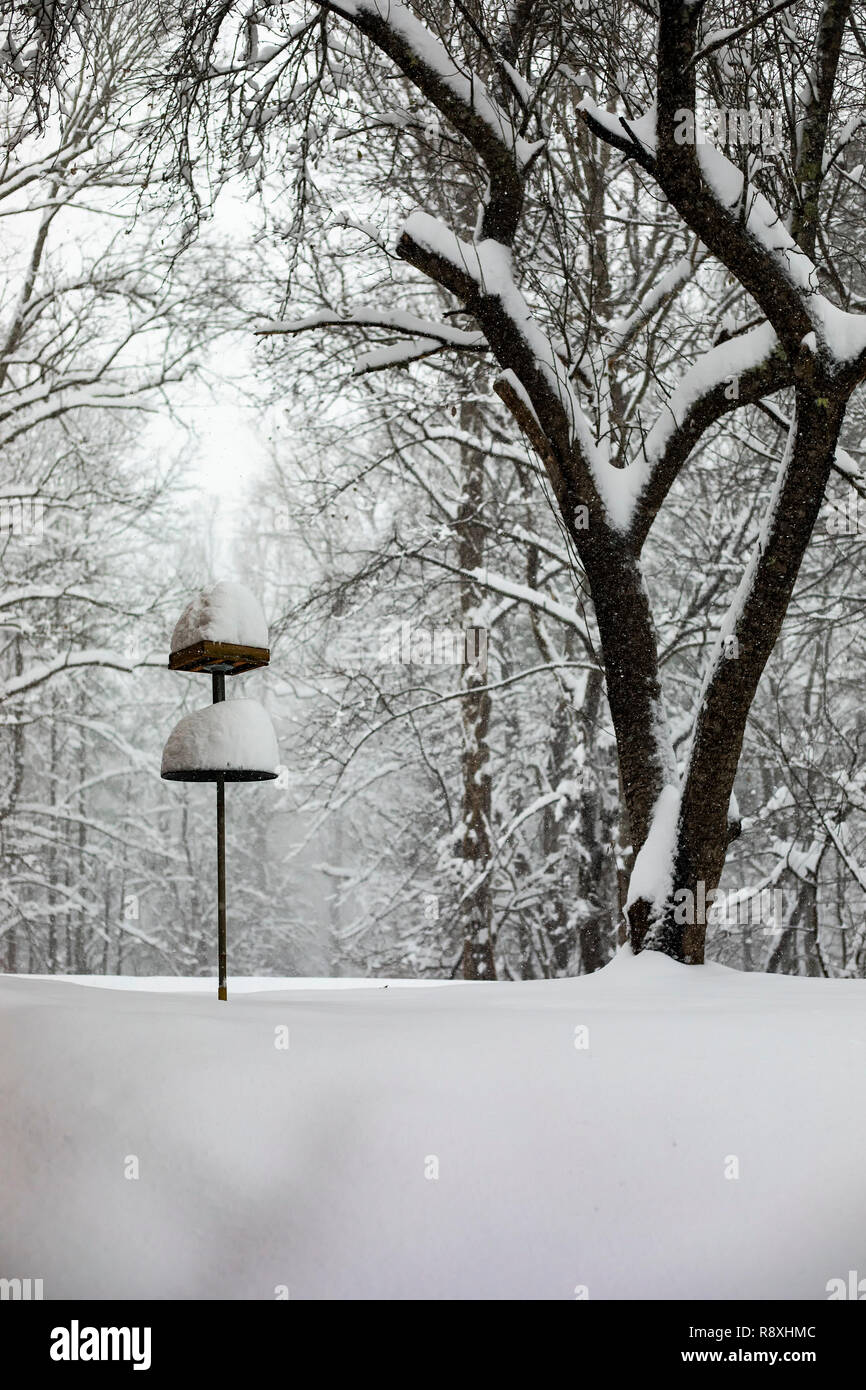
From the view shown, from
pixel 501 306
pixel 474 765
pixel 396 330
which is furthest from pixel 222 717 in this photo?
pixel 474 765

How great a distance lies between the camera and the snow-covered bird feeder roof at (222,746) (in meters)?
4.27

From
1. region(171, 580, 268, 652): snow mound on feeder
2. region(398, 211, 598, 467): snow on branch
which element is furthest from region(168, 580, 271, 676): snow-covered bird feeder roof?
region(398, 211, 598, 467): snow on branch

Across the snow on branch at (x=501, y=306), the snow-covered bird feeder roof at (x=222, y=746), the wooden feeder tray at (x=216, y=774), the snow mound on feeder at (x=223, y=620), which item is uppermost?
the snow on branch at (x=501, y=306)

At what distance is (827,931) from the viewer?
17234 mm

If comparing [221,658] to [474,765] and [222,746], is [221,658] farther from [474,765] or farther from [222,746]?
[474,765]

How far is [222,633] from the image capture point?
4379 mm

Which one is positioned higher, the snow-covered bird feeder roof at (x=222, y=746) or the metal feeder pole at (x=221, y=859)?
the snow-covered bird feeder roof at (x=222, y=746)

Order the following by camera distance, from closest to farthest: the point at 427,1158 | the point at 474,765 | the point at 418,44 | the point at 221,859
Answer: the point at 427,1158 → the point at 221,859 → the point at 418,44 → the point at 474,765

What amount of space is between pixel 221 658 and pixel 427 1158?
2.06 meters

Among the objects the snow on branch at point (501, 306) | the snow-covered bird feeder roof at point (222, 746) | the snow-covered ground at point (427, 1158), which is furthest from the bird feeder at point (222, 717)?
the snow on branch at point (501, 306)

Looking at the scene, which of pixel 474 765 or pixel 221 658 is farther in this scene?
pixel 474 765

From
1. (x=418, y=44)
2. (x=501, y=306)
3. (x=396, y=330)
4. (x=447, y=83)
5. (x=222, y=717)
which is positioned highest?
(x=418, y=44)

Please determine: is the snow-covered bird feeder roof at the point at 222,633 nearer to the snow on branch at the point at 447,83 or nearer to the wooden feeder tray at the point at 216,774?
the wooden feeder tray at the point at 216,774

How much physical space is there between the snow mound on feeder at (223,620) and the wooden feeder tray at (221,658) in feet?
0.06
